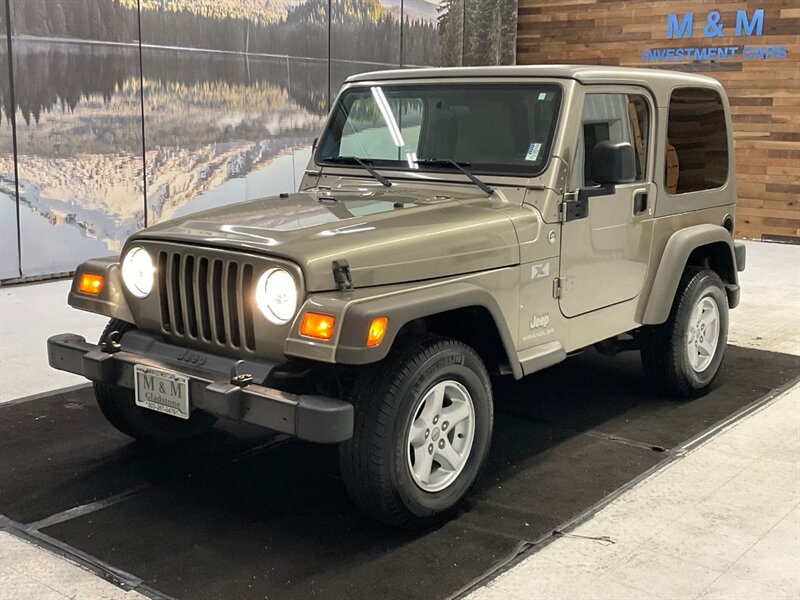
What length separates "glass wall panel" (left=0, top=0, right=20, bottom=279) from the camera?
27.0ft

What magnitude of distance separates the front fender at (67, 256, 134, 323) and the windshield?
1378 mm

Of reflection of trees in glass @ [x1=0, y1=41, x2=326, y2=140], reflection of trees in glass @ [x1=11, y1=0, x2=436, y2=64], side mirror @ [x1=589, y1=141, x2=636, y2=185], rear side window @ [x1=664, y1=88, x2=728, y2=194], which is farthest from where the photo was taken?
reflection of trees in glass @ [x1=11, y1=0, x2=436, y2=64]

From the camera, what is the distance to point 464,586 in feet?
10.2

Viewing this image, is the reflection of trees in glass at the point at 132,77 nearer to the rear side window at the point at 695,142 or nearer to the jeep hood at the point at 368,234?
the jeep hood at the point at 368,234

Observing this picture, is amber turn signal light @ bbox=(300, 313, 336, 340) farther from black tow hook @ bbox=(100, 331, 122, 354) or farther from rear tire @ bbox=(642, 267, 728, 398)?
rear tire @ bbox=(642, 267, 728, 398)

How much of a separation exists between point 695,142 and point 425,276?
96.2 inches

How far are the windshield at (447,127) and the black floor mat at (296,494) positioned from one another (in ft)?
4.58

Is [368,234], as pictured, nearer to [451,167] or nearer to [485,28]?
[451,167]

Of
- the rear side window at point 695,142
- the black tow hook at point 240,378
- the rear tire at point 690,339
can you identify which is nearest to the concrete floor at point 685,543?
the rear tire at point 690,339

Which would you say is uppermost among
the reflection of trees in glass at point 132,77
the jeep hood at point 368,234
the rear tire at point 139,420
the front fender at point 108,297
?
the reflection of trees in glass at point 132,77

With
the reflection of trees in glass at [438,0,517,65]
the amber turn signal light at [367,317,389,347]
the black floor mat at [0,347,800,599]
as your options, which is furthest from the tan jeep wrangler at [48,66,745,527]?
the reflection of trees in glass at [438,0,517,65]

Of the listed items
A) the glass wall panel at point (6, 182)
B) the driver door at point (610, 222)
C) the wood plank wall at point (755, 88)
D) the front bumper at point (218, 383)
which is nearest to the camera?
the front bumper at point (218, 383)

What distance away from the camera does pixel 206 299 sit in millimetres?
3510

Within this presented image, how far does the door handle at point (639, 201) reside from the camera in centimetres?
466
